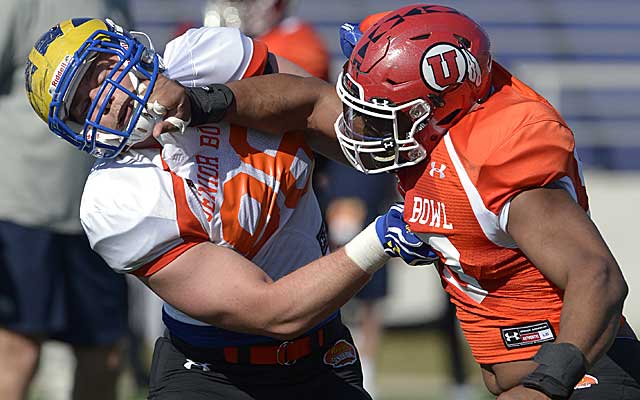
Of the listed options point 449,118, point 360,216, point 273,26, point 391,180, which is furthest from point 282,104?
point 391,180

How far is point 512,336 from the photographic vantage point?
239 cm

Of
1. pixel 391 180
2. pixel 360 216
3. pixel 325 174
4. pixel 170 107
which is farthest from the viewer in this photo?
pixel 391 180

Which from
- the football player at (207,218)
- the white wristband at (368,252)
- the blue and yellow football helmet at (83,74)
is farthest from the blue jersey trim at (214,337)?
the blue and yellow football helmet at (83,74)

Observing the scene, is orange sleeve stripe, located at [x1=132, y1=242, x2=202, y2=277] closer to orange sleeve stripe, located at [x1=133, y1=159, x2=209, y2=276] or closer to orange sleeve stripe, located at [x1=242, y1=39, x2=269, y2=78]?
Result: orange sleeve stripe, located at [x1=133, y1=159, x2=209, y2=276]

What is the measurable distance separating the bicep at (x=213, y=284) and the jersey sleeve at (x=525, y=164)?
0.66 meters

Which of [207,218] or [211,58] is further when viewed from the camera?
[211,58]

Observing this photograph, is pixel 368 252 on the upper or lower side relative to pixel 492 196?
lower

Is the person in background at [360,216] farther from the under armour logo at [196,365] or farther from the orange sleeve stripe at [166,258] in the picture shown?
the orange sleeve stripe at [166,258]

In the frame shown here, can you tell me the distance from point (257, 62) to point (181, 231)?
542 millimetres

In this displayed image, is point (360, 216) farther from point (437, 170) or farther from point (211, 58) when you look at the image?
point (437, 170)

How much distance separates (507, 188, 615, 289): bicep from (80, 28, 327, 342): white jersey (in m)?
0.77

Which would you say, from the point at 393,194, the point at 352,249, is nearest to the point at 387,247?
the point at 352,249

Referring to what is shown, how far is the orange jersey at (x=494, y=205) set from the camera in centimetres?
219

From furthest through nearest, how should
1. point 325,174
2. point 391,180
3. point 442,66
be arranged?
point 391,180, point 325,174, point 442,66
